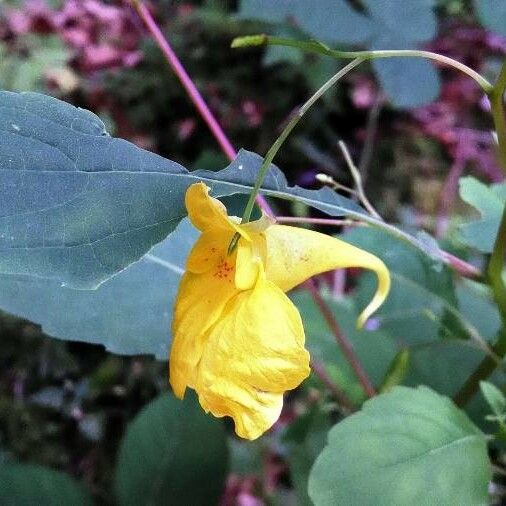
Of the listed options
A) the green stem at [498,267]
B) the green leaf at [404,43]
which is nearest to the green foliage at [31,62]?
the green leaf at [404,43]

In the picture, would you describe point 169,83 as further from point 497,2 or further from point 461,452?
point 461,452

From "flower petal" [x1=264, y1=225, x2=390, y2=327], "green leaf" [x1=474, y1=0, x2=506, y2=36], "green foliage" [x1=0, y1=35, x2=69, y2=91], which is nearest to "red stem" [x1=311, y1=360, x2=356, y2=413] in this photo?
"flower petal" [x1=264, y1=225, x2=390, y2=327]

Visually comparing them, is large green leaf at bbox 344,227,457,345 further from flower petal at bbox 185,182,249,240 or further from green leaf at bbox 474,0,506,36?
green leaf at bbox 474,0,506,36

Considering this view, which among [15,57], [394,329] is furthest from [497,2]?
[15,57]

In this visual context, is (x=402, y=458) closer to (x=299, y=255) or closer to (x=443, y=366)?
(x=299, y=255)

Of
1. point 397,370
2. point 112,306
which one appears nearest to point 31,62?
point 112,306

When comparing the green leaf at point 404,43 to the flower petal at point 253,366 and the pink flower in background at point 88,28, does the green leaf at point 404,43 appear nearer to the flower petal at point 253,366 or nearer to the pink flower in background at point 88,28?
the pink flower in background at point 88,28
